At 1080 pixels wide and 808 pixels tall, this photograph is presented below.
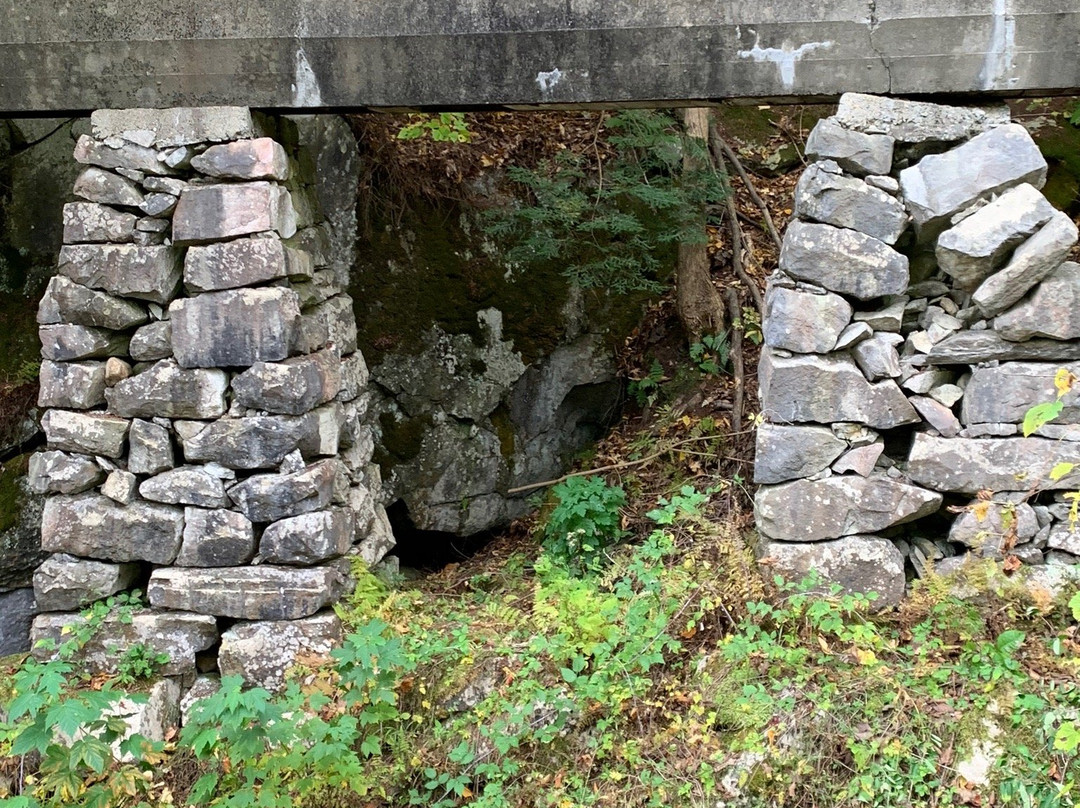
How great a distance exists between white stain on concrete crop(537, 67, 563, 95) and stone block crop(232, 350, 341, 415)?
1616 mm

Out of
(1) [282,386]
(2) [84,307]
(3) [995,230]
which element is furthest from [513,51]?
(2) [84,307]

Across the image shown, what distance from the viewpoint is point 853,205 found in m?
3.82

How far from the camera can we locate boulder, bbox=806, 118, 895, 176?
3.79 m

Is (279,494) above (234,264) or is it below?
below

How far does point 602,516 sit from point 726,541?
983 mm

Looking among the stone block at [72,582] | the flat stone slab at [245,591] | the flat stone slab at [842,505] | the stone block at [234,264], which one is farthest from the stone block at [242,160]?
the flat stone slab at [842,505]

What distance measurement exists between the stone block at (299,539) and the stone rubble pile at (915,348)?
203 centimetres

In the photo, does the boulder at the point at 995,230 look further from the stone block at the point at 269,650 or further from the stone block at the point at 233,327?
the stone block at the point at 269,650

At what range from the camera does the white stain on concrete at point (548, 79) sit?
12.9 ft

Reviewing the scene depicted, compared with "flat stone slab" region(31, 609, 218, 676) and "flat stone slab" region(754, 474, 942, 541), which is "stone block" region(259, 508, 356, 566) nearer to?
"flat stone slab" region(31, 609, 218, 676)

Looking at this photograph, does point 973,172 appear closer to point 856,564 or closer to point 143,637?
point 856,564

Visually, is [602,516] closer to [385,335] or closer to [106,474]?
[385,335]

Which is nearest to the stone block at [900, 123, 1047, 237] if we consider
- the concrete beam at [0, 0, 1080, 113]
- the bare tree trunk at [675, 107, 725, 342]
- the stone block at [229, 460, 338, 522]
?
the concrete beam at [0, 0, 1080, 113]

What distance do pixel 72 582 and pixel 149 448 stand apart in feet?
2.45
